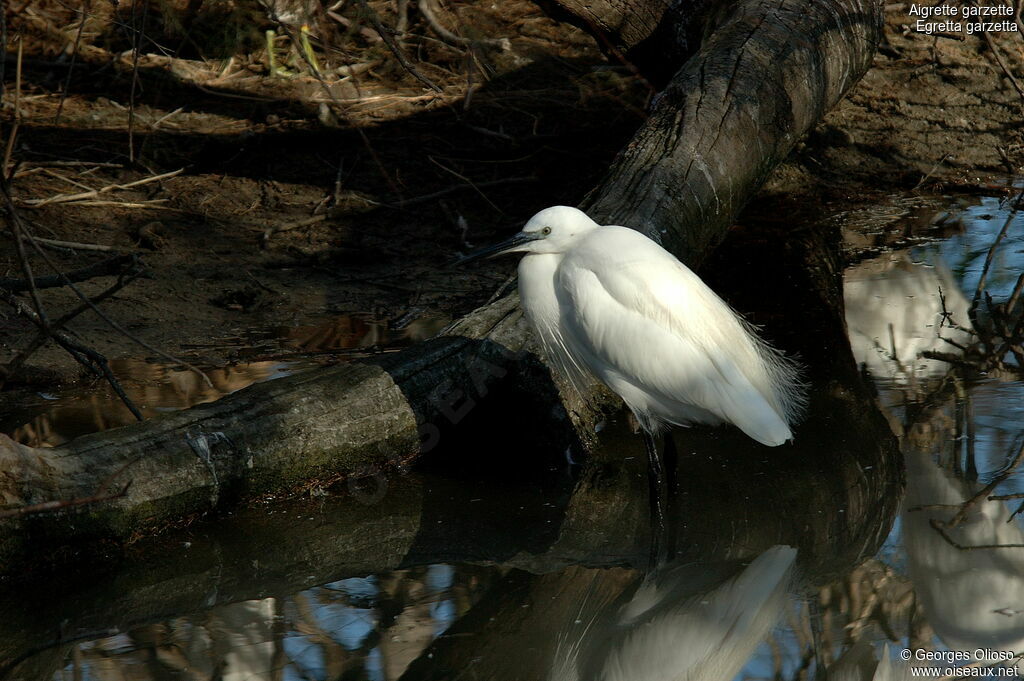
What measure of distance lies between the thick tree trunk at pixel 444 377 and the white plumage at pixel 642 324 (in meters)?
0.38

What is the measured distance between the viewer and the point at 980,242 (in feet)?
17.9

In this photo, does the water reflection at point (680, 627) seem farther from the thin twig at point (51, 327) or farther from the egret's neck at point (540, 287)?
the thin twig at point (51, 327)

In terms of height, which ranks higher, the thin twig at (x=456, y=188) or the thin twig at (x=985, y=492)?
the thin twig at (x=456, y=188)

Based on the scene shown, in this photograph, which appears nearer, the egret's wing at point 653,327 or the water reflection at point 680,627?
the water reflection at point 680,627

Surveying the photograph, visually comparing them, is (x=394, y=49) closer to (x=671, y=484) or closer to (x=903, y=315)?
(x=671, y=484)

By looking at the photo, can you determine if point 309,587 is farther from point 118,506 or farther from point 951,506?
point 951,506

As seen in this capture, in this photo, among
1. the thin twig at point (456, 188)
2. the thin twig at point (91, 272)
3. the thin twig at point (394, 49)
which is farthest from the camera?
the thin twig at point (456, 188)

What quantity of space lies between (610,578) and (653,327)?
82cm

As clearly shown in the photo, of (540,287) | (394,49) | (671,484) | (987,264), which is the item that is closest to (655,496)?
(671,484)

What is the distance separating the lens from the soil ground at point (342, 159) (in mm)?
5102

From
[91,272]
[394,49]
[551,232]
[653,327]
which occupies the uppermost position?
[394,49]

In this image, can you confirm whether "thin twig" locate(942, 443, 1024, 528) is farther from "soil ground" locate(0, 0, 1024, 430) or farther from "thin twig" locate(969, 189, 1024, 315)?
"soil ground" locate(0, 0, 1024, 430)

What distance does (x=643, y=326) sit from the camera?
3297mm

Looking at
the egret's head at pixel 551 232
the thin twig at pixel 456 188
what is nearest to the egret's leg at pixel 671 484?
the egret's head at pixel 551 232
